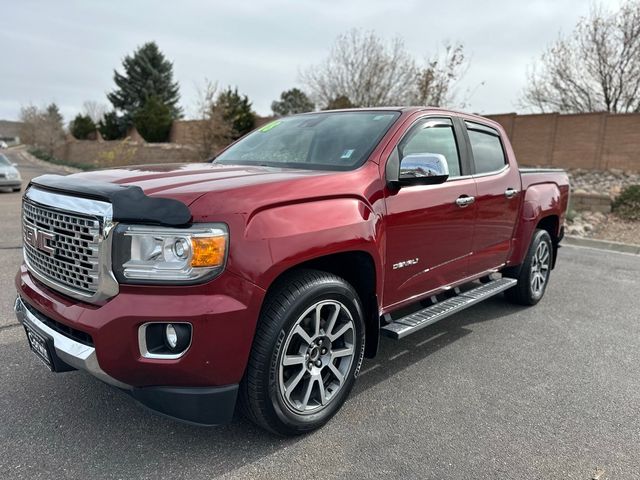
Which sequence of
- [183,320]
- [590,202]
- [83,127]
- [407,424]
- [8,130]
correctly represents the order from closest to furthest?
[183,320], [407,424], [590,202], [83,127], [8,130]

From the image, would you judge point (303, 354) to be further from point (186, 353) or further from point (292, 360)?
point (186, 353)

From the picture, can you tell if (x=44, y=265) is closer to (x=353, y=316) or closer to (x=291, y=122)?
(x=353, y=316)

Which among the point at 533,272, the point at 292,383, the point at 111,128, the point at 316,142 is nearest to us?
the point at 292,383

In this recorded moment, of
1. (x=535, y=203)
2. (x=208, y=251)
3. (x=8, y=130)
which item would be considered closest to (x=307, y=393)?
(x=208, y=251)

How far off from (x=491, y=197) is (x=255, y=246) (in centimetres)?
267

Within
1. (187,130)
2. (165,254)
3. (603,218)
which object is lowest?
(603,218)

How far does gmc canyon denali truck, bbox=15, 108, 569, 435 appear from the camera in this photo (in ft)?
7.13

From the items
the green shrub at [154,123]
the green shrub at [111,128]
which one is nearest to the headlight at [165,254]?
the green shrub at [154,123]

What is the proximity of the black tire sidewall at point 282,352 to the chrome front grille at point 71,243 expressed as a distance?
84cm

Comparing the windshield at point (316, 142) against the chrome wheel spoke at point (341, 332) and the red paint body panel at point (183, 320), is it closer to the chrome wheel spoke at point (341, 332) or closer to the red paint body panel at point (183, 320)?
the chrome wheel spoke at point (341, 332)

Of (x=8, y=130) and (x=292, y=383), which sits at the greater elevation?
(x=8, y=130)

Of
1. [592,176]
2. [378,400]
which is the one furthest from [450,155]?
[592,176]

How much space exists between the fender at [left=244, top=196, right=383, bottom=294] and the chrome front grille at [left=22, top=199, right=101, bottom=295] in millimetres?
741

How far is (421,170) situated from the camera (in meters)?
3.00
